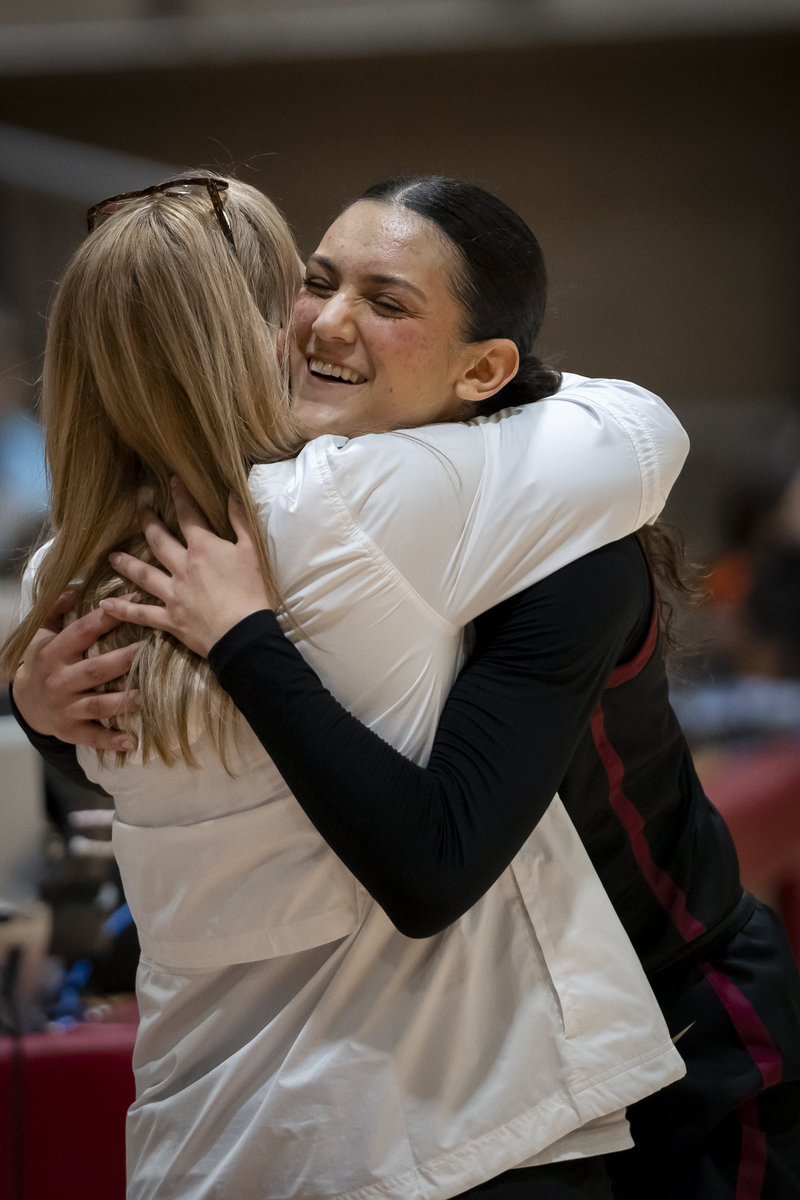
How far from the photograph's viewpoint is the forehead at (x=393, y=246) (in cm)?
137

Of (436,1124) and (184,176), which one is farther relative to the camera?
(184,176)

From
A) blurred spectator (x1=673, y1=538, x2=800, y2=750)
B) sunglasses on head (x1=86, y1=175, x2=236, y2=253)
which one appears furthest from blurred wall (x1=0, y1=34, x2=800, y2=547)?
sunglasses on head (x1=86, y1=175, x2=236, y2=253)

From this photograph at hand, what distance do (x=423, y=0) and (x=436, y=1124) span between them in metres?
7.25

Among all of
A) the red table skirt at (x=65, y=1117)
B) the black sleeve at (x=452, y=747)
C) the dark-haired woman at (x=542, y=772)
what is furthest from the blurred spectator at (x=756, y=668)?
the black sleeve at (x=452, y=747)

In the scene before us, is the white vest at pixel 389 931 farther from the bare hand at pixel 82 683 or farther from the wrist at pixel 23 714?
the wrist at pixel 23 714

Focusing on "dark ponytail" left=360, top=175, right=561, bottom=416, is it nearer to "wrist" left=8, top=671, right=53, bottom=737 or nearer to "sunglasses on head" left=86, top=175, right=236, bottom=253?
"sunglasses on head" left=86, top=175, right=236, bottom=253

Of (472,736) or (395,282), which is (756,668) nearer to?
(395,282)

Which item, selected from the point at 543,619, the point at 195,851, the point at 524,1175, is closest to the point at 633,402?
the point at 543,619

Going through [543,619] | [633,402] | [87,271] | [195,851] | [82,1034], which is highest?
[87,271]

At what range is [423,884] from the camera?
1.15 m

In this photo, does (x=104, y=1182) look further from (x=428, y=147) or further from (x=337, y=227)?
(x=428, y=147)

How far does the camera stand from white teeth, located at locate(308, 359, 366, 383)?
142 cm

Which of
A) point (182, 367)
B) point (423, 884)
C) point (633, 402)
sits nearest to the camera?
point (423, 884)

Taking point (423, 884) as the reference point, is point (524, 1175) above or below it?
below
